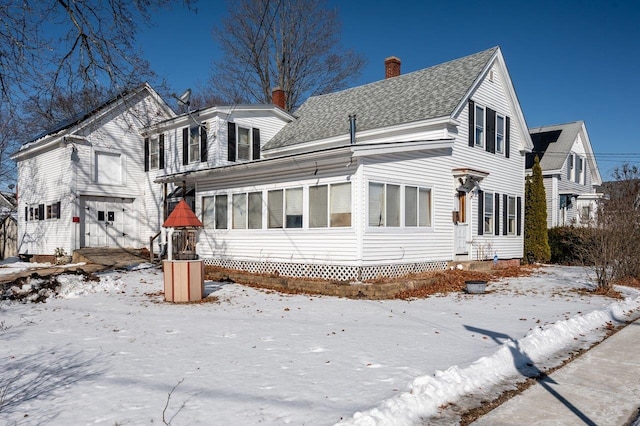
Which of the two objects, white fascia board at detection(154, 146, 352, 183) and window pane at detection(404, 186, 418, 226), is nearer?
white fascia board at detection(154, 146, 352, 183)

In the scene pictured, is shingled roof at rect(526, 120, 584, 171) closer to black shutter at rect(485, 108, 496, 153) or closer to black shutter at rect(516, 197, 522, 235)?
black shutter at rect(516, 197, 522, 235)

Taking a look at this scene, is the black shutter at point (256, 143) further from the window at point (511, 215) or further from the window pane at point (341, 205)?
the window at point (511, 215)

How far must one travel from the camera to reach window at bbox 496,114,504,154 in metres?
19.6

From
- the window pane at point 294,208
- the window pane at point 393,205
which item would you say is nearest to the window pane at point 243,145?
the window pane at point 294,208

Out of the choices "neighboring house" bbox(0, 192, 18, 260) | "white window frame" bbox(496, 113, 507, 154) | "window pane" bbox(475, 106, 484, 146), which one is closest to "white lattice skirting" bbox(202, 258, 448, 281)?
"window pane" bbox(475, 106, 484, 146)

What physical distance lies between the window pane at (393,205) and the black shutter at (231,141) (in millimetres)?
8863

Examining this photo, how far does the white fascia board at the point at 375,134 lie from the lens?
53.1 ft

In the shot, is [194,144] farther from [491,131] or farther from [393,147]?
[491,131]

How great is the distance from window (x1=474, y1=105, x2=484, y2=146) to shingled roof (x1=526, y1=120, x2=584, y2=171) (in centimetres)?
1150

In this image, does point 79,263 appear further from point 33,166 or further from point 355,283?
point 355,283

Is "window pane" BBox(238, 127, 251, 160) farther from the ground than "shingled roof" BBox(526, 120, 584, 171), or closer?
closer

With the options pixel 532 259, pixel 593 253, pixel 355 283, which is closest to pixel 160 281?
pixel 355 283

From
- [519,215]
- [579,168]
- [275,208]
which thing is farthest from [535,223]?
[275,208]

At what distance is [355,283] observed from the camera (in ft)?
41.2
